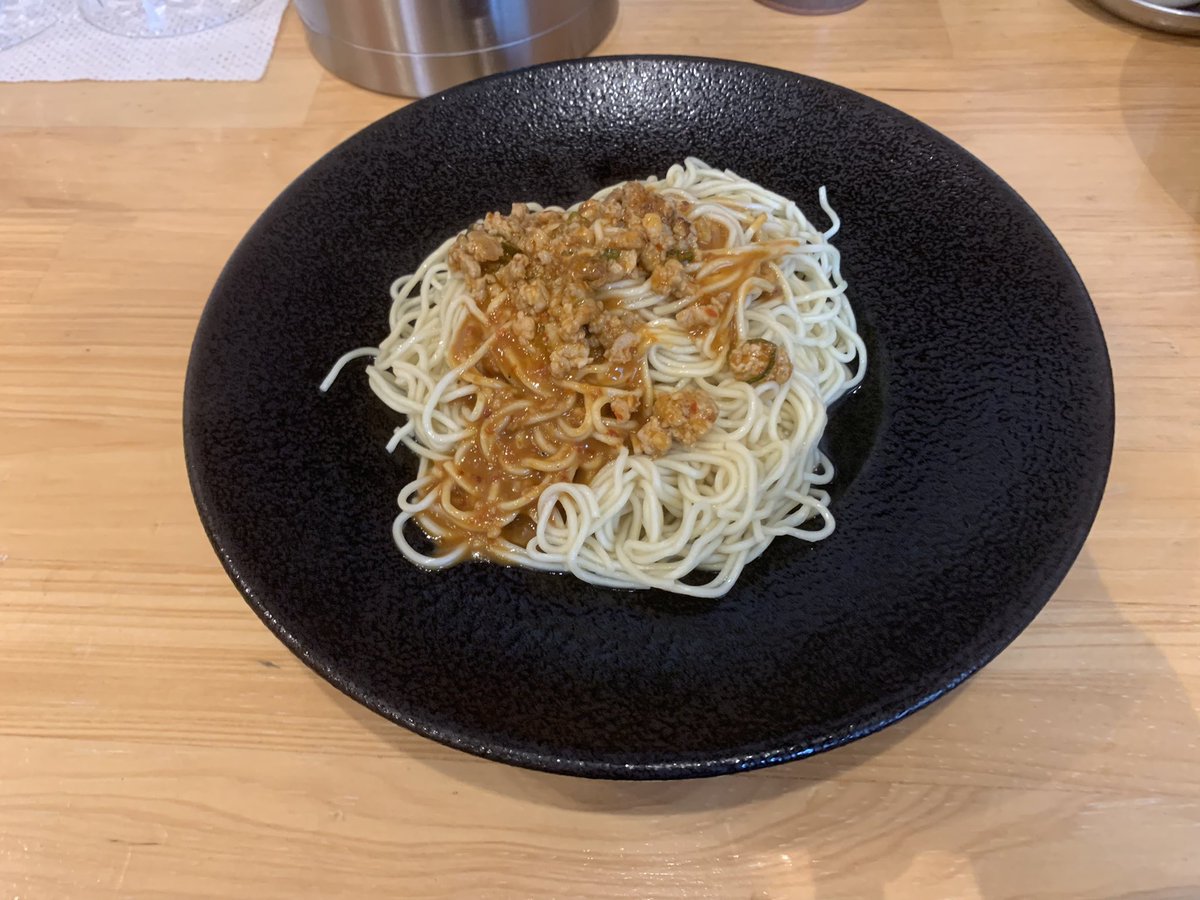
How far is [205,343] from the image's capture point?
6.07ft

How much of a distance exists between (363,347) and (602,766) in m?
1.25

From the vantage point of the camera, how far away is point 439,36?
266 cm

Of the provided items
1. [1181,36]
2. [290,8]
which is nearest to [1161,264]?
[1181,36]

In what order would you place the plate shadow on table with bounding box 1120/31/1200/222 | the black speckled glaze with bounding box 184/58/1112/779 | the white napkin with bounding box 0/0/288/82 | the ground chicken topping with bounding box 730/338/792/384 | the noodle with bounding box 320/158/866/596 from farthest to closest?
1. the white napkin with bounding box 0/0/288/82
2. the plate shadow on table with bounding box 1120/31/1200/222
3. the ground chicken topping with bounding box 730/338/792/384
4. the noodle with bounding box 320/158/866/596
5. the black speckled glaze with bounding box 184/58/1112/779

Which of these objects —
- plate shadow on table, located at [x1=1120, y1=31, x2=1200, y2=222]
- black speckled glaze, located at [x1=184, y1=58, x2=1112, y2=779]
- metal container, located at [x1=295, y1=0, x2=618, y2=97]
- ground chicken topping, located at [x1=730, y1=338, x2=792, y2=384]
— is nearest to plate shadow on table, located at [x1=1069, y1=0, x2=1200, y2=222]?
plate shadow on table, located at [x1=1120, y1=31, x2=1200, y2=222]

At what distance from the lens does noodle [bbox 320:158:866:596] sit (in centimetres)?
184

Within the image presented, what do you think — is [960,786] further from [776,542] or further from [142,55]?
[142,55]

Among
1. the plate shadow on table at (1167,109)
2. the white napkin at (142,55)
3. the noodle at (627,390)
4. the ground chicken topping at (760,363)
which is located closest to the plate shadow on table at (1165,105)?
the plate shadow on table at (1167,109)

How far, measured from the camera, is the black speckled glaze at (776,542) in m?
1.39

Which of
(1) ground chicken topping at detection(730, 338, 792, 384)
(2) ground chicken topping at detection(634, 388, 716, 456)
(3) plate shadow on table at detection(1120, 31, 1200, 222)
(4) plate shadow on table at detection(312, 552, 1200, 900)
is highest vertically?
(3) plate shadow on table at detection(1120, 31, 1200, 222)

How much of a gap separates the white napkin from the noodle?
168 cm

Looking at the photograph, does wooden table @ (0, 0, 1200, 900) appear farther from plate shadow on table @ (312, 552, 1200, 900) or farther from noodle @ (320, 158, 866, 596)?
noodle @ (320, 158, 866, 596)

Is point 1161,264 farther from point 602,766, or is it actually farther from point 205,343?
point 205,343

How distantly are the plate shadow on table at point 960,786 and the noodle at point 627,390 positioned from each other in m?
0.42
